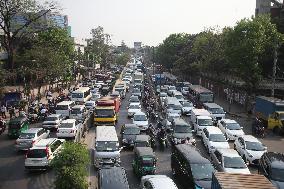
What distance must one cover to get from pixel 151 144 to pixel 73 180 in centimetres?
1191

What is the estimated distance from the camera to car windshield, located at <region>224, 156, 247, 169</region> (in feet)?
69.9

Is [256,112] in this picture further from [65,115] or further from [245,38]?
[65,115]

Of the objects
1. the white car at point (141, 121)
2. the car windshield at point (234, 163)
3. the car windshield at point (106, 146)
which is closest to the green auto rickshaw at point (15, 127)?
the white car at point (141, 121)

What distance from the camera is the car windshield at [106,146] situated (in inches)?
938

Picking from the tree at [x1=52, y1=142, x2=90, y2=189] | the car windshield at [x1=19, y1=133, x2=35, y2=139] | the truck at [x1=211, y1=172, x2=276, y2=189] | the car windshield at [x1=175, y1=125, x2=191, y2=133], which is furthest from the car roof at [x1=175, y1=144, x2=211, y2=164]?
the car windshield at [x1=19, y1=133, x2=35, y2=139]

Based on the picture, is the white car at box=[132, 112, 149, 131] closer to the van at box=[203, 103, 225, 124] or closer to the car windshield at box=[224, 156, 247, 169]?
the van at box=[203, 103, 225, 124]

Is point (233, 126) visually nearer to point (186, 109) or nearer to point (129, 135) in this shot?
point (129, 135)

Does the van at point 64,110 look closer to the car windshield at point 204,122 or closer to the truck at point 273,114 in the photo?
the car windshield at point 204,122

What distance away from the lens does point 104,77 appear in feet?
300

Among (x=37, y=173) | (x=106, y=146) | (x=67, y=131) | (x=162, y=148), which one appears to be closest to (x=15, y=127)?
(x=67, y=131)

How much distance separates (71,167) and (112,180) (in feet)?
5.89

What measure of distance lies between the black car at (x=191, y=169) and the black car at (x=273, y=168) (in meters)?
2.94

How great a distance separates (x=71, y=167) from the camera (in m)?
17.1

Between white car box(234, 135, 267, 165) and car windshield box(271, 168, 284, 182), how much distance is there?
15.7ft
